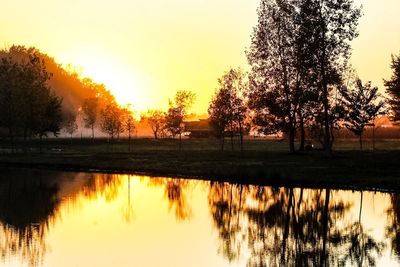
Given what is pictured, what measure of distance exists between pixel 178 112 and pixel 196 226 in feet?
324

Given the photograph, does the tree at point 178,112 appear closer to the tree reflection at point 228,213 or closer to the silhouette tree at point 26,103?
the silhouette tree at point 26,103

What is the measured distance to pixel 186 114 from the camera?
130 metres

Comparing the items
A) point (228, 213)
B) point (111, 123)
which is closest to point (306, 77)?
point (228, 213)

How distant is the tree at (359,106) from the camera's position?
72.4 meters

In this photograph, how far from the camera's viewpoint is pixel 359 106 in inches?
2886

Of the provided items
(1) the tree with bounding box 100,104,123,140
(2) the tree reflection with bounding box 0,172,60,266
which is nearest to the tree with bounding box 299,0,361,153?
(2) the tree reflection with bounding box 0,172,60,266

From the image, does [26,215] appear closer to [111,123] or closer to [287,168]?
[287,168]

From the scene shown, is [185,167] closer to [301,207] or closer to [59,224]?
[301,207]

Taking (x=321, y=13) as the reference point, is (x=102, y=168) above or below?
below

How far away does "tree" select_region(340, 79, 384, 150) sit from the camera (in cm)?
7238

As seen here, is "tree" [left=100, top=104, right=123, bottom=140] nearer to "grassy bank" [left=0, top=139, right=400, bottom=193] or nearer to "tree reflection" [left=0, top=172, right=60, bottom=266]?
"grassy bank" [left=0, top=139, right=400, bottom=193]

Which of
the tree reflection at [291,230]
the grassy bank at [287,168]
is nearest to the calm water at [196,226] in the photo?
the tree reflection at [291,230]

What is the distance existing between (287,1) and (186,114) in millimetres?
58069

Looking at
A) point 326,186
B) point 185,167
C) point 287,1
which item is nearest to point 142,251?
point 326,186
